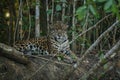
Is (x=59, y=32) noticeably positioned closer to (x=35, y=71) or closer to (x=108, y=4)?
(x=35, y=71)

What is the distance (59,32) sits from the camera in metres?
7.34

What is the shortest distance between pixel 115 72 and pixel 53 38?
1.60 m

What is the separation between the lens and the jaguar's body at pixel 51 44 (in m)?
7.11

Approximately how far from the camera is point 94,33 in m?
8.91

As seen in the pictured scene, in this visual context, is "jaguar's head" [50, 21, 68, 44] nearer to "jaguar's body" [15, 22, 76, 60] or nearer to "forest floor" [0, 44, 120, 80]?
"jaguar's body" [15, 22, 76, 60]

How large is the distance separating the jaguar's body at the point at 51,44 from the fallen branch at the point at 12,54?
160 centimetres

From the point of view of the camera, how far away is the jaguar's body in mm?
7109

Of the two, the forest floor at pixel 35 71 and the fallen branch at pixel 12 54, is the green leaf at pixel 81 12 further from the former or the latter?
the fallen branch at pixel 12 54

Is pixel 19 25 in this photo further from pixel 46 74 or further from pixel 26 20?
pixel 46 74

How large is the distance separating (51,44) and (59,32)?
0.34 m

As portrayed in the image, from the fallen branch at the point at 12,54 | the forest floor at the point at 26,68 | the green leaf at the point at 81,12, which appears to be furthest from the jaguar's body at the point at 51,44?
the green leaf at the point at 81,12

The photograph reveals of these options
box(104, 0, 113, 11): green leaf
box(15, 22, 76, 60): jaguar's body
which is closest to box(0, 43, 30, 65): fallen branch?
box(15, 22, 76, 60): jaguar's body

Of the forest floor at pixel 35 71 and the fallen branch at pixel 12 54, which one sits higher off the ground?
the fallen branch at pixel 12 54

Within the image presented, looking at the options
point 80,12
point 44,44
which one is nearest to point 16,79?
point 44,44
